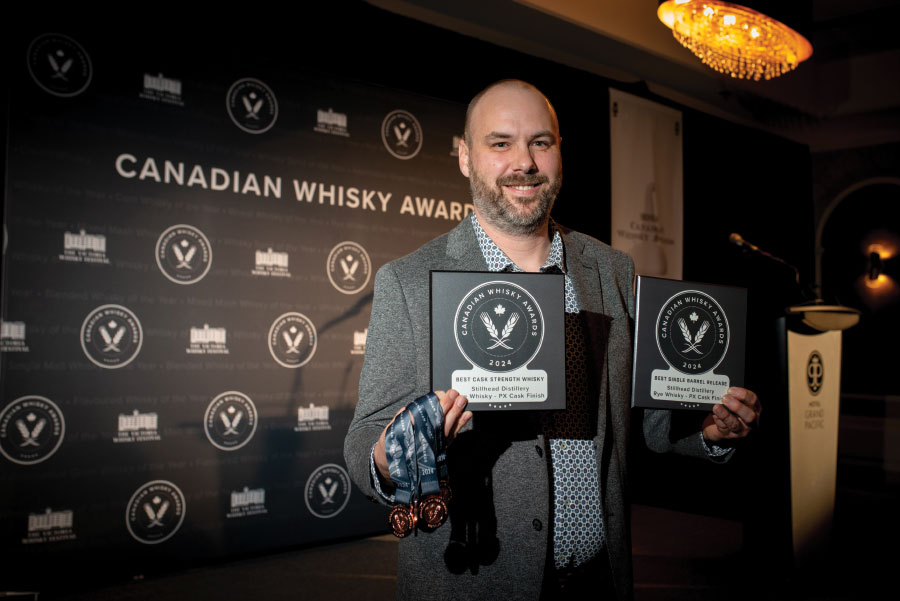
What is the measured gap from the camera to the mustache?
1.31 m

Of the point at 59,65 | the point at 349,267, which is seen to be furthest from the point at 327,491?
the point at 59,65

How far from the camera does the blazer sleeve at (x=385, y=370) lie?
1.25 metres

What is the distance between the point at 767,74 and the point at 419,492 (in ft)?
13.1

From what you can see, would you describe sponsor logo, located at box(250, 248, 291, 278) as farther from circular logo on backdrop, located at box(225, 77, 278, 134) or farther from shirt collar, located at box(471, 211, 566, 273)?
shirt collar, located at box(471, 211, 566, 273)

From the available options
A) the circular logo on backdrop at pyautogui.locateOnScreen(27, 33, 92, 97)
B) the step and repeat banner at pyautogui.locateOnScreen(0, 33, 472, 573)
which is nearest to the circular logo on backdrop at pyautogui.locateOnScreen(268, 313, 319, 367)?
the step and repeat banner at pyautogui.locateOnScreen(0, 33, 472, 573)

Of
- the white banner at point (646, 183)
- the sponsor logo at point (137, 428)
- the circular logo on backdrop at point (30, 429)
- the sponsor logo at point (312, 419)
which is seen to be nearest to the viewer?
the circular logo on backdrop at point (30, 429)

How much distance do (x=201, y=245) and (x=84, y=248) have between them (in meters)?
0.51

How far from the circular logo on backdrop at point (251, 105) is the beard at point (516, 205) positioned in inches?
95.1

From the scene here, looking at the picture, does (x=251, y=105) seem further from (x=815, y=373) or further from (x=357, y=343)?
(x=815, y=373)

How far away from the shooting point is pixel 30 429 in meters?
2.79

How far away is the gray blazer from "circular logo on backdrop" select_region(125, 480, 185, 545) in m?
2.18

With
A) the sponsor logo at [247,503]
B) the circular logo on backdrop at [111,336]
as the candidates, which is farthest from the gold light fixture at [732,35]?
the sponsor logo at [247,503]

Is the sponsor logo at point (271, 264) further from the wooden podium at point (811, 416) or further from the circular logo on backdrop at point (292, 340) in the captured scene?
the wooden podium at point (811, 416)

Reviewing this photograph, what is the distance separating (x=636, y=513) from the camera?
4.69m
